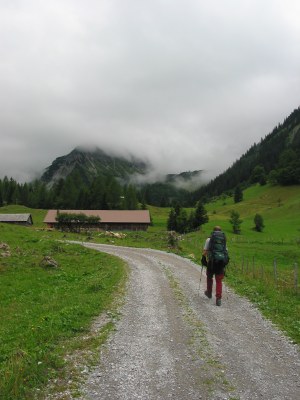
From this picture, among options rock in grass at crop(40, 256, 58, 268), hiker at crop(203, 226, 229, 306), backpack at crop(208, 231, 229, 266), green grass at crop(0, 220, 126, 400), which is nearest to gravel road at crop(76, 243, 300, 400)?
green grass at crop(0, 220, 126, 400)

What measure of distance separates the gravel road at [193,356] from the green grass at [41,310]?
1.28 meters

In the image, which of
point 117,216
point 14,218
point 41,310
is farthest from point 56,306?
point 14,218

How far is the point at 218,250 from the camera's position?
17297mm

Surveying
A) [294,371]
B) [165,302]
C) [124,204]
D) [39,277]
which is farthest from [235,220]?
[294,371]

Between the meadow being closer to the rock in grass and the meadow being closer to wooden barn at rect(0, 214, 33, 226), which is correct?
the rock in grass

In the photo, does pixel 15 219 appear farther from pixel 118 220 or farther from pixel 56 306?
pixel 56 306

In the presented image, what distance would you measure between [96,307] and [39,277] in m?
13.6

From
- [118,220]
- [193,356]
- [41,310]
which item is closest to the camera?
[193,356]

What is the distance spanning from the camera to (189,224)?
12450cm

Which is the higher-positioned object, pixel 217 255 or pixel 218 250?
pixel 218 250

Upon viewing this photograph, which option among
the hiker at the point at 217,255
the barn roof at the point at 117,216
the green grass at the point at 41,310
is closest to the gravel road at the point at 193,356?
the green grass at the point at 41,310

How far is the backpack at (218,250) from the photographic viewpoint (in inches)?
677

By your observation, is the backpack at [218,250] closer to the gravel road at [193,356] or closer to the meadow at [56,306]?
the gravel road at [193,356]

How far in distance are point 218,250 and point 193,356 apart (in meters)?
7.95
